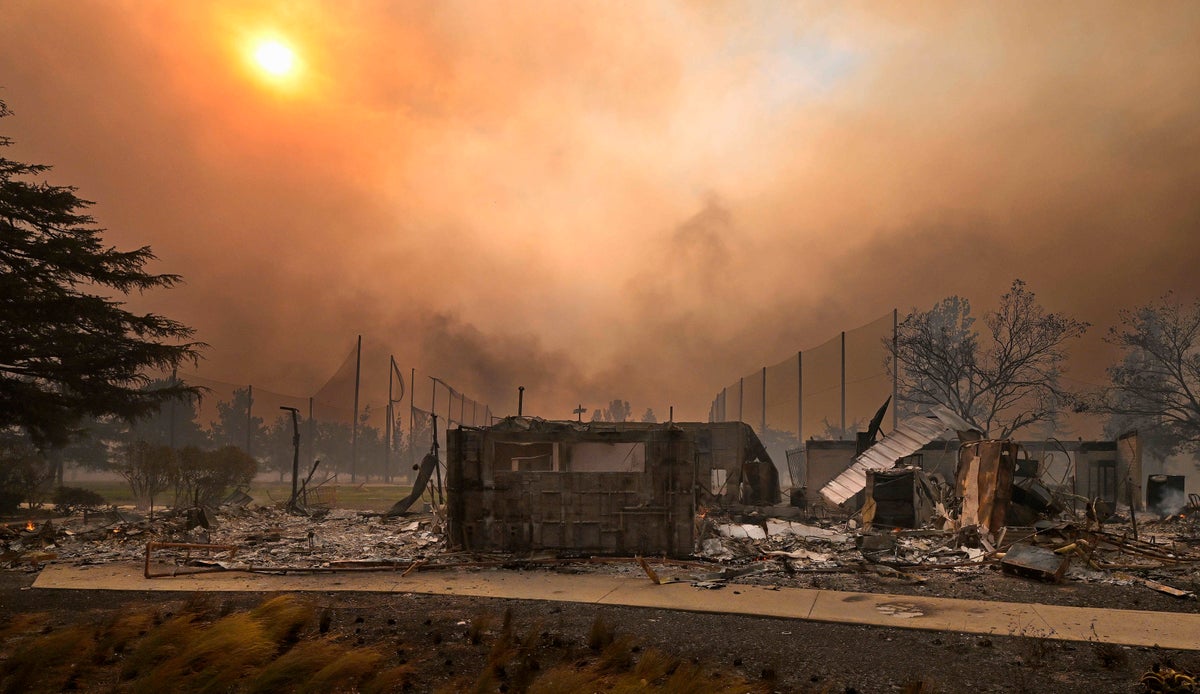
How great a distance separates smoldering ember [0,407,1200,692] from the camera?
36.0 feet

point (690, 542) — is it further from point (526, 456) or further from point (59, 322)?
point (59, 322)

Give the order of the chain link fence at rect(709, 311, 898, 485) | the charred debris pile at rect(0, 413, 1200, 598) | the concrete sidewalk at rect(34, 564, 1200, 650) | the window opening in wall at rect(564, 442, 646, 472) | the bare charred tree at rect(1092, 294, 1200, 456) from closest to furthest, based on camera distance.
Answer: the concrete sidewalk at rect(34, 564, 1200, 650), the charred debris pile at rect(0, 413, 1200, 598), the window opening in wall at rect(564, 442, 646, 472), the bare charred tree at rect(1092, 294, 1200, 456), the chain link fence at rect(709, 311, 898, 485)

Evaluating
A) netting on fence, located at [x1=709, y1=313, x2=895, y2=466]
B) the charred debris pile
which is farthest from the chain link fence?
the charred debris pile

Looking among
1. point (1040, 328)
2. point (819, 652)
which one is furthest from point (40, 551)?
point (1040, 328)

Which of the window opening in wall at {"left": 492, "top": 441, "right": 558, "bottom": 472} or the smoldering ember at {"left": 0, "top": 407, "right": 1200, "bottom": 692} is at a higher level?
the window opening in wall at {"left": 492, "top": 441, "right": 558, "bottom": 472}

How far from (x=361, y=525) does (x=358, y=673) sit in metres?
16.1

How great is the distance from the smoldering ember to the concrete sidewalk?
0.36ft

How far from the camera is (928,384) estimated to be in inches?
1880

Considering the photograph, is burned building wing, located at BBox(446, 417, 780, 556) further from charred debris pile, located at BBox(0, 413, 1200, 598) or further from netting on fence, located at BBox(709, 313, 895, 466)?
netting on fence, located at BBox(709, 313, 895, 466)

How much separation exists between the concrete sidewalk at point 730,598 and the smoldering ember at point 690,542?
11 cm

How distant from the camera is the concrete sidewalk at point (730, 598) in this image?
330 inches

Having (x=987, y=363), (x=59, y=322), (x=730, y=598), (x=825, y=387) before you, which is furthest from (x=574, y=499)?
(x=825, y=387)

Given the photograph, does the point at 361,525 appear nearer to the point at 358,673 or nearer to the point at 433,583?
the point at 433,583

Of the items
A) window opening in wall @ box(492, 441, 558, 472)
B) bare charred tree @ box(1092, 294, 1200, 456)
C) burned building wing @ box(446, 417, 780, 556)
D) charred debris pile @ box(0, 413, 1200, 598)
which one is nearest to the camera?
charred debris pile @ box(0, 413, 1200, 598)
